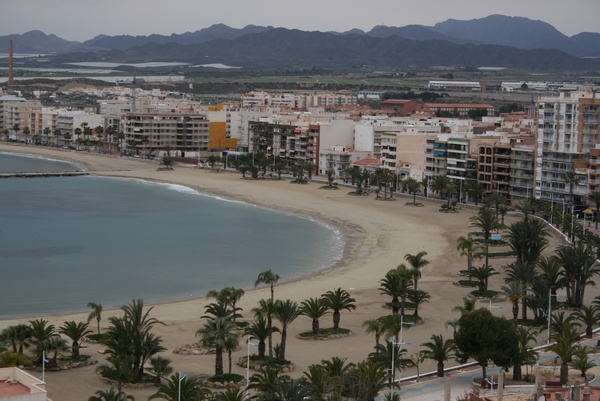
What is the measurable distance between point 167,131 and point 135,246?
41.1 metres

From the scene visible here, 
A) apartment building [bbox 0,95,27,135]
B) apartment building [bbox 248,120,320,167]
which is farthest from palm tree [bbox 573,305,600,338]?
apartment building [bbox 0,95,27,135]

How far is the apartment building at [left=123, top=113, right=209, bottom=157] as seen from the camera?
8131 cm

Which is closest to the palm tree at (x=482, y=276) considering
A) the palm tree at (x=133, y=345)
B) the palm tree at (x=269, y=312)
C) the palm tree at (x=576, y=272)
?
the palm tree at (x=576, y=272)

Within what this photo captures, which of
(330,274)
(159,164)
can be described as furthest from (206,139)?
(330,274)

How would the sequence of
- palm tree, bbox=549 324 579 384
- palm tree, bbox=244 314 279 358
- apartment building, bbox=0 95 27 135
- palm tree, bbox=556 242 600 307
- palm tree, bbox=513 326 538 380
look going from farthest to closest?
apartment building, bbox=0 95 27 135
palm tree, bbox=556 242 600 307
palm tree, bbox=244 314 279 358
palm tree, bbox=513 326 538 380
palm tree, bbox=549 324 579 384

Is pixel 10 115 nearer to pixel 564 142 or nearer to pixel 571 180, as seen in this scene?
pixel 564 142

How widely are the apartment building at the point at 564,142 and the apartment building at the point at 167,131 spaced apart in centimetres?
3558

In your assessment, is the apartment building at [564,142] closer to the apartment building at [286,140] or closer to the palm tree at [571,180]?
the palm tree at [571,180]

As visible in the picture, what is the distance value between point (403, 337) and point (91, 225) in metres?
24.5

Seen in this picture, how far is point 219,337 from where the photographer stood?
71.0ft

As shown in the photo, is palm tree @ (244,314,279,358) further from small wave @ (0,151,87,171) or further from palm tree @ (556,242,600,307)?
small wave @ (0,151,87,171)

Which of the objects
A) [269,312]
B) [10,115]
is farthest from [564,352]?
[10,115]

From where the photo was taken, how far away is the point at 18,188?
6206 cm

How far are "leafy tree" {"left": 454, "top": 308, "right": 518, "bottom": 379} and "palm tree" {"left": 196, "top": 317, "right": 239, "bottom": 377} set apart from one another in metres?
4.59
